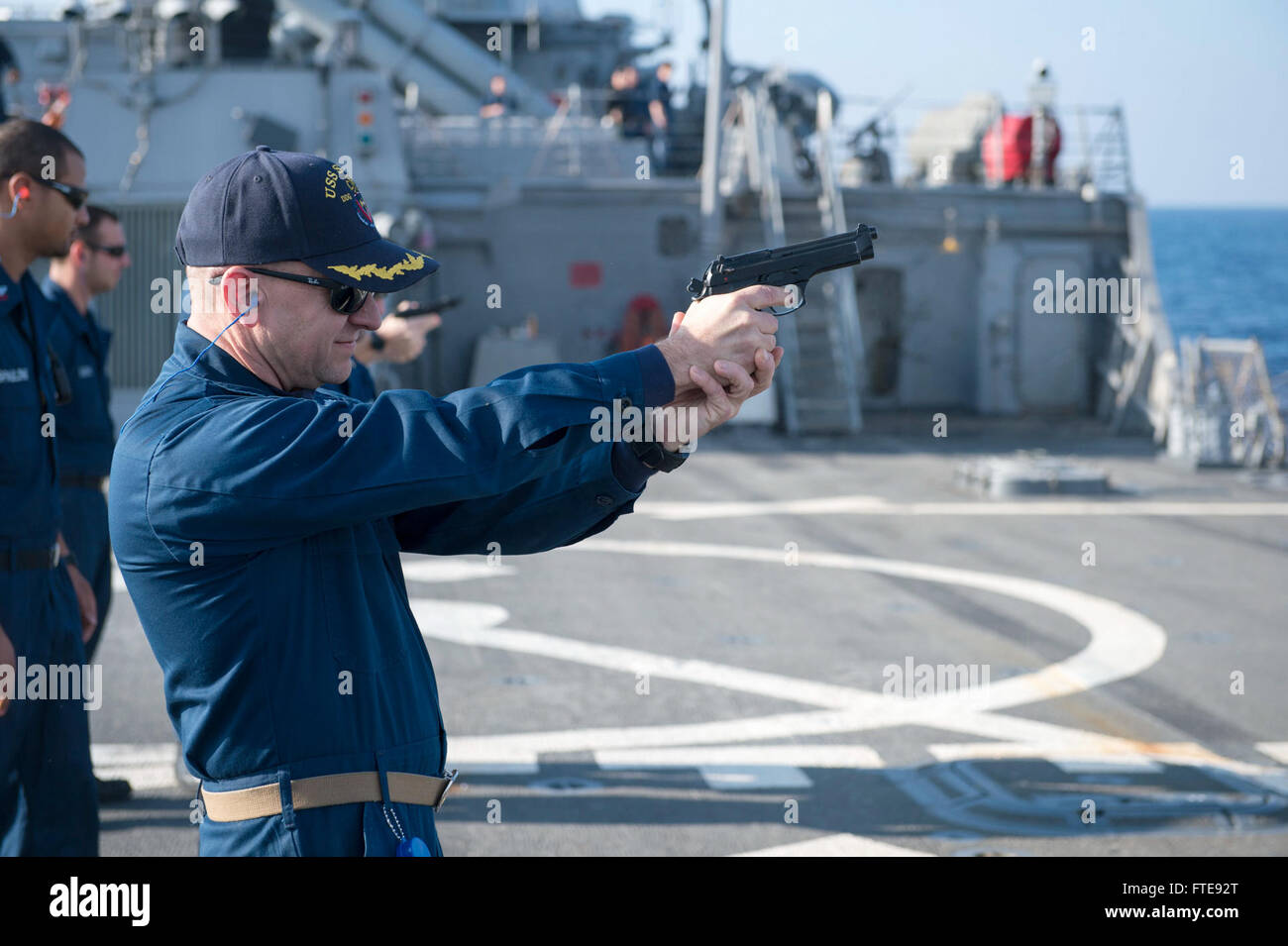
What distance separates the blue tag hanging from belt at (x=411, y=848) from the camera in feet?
8.11

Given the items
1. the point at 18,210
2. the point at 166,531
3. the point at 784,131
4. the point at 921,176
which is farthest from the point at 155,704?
the point at 921,176

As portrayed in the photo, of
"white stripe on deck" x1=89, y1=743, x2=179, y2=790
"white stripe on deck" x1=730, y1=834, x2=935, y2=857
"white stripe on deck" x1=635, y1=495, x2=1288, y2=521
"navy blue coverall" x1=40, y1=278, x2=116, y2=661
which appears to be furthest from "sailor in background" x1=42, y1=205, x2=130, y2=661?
"white stripe on deck" x1=635, y1=495, x2=1288, y2=521

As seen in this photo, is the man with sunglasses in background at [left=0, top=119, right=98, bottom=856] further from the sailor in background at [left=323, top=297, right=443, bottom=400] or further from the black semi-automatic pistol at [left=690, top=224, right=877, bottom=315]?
the black semi-automatic pistol at [left=690, top=224, right=877, bottom=315]

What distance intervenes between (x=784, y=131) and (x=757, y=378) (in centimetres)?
2160

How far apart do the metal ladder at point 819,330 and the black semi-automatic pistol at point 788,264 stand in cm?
1544

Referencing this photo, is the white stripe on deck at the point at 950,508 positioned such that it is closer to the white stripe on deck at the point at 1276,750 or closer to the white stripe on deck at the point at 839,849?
the white stripe on deck at the point at 1276,750

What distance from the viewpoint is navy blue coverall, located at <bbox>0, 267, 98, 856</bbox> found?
437 cm

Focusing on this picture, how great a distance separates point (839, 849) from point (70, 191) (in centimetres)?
376

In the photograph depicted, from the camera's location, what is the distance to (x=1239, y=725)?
705 cm

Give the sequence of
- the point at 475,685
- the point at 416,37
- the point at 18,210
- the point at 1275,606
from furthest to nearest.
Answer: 1. the point at 416,37
2. the point at 1275,606
3. the point at 475,685
4. the point at 18,210

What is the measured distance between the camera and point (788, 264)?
2.65 m

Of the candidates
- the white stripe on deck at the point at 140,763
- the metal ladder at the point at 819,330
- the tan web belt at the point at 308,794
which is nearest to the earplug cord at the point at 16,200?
the white stripe on deck at the point at 140,763

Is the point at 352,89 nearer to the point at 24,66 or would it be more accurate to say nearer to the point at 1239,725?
the point at 24,66

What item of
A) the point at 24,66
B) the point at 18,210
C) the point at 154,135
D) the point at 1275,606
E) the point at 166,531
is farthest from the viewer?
the point at 24,66
